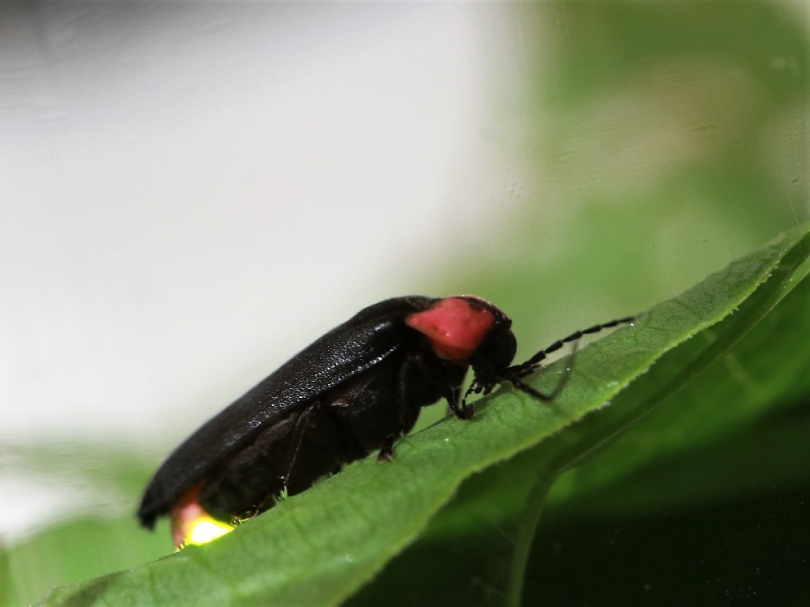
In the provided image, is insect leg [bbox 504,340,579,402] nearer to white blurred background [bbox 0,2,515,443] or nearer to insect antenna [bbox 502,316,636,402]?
insect antenna [bbox 502,316,636,402]

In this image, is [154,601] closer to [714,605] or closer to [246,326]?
[714,605]

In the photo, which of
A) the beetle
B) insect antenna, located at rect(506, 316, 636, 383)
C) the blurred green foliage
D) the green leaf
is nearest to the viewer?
the green leaf

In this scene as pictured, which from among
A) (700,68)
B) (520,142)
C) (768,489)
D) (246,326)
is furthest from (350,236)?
(768,489)

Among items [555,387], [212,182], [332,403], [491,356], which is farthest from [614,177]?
[212,182]

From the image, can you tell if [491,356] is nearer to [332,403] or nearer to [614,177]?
[332,403]

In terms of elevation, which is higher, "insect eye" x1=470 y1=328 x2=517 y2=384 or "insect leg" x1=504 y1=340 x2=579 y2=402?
"insect leg" x1=504 y1=340 x2=579 y2=402

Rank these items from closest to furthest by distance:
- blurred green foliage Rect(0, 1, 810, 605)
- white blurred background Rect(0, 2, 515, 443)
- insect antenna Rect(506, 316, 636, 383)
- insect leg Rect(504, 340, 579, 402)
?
insect leg Rect(504, 340, 579, 402)
insect antenna Rect(506, 316, 636, 383)
blurred green foliage Rect(0, 1, 810, 605)
white blurred background Rect(0, 2, 515, 443)

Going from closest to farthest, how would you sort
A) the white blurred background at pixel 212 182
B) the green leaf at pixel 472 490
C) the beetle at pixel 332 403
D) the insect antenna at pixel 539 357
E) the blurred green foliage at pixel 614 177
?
the green leaf at pixel 472 490 < the insect antenna at pixel 539 357 < the beetle at pixel 332 403 < the blurred green foliage at pixel 614 177 < the white blurred background at pixel 212 182

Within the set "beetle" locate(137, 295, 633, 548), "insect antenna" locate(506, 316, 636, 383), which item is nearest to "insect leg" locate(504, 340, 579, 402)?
"insect antenna" locate(506, 316, 636, 383)

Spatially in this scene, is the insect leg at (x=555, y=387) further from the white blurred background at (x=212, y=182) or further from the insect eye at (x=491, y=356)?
the white blurred background at (x=212, y=182)

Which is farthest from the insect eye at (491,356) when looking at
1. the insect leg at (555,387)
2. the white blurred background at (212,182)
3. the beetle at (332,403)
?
the white blurred background at (212,182)
